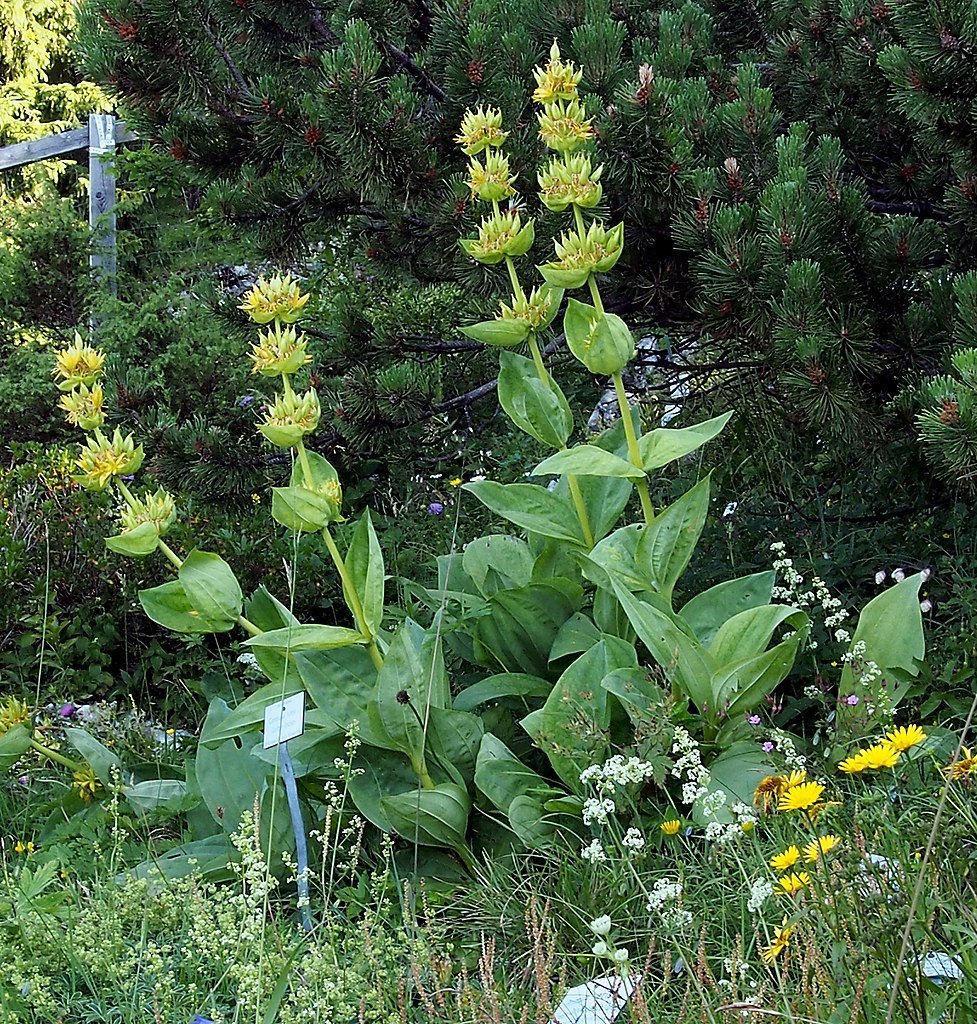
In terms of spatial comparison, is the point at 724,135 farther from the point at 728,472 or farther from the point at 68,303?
the point at 68,303

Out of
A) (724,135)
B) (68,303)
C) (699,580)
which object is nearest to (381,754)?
(699,580)

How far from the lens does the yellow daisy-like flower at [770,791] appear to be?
5.63 ft

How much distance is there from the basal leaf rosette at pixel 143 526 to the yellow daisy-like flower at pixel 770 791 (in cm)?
126

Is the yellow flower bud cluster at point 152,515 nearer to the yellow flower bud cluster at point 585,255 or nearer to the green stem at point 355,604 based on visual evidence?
the green stem at point 355,604

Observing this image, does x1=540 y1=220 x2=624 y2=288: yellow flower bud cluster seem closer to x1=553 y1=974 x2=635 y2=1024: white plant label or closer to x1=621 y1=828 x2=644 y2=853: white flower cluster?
x1=621 y1=828 x2=644 y2=853: white flower cluster

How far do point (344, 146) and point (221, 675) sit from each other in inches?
63.6

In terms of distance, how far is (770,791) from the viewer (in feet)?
5.71

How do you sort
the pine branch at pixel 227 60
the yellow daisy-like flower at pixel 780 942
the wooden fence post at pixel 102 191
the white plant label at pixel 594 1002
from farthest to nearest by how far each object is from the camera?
the wooden fence post at pixel 102 191 → the pine branch at pixel 227 60 → the white plant label at pixel 594 1002 → the yellow daisy-like flower at pixel 780 942

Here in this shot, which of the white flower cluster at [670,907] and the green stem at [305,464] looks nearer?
the white flower cluster at [670,907]

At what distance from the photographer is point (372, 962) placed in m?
1.77

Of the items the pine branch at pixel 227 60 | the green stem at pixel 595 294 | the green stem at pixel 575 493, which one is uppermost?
the pine branch at pixel 227 60

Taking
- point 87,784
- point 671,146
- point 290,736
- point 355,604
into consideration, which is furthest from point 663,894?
point 671,146

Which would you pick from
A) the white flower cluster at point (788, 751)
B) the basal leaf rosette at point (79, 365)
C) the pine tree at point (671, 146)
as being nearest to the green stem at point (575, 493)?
the pine tree at point (671, 146)

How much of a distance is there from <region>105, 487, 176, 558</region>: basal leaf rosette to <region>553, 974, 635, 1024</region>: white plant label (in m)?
1.21
